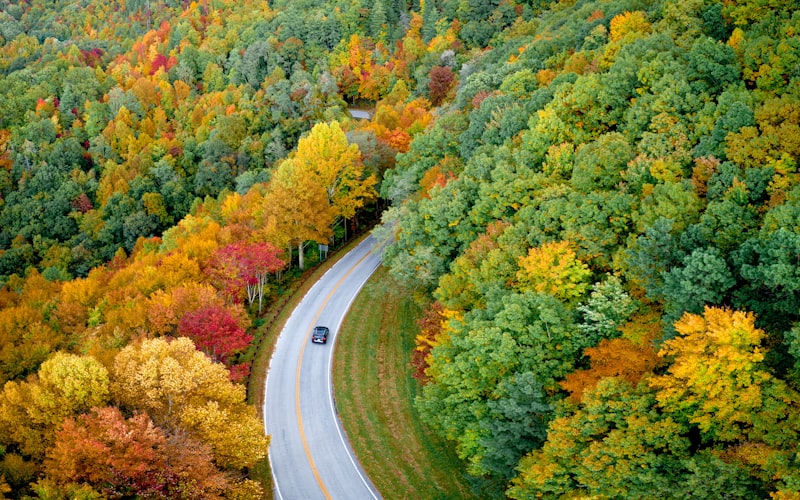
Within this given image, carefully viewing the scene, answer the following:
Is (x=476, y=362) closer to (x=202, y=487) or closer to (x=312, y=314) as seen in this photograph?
(x=202, y=487)

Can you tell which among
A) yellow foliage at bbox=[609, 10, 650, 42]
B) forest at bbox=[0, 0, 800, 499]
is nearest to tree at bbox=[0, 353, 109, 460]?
forest at bbox=[0, 0, 800, 499]

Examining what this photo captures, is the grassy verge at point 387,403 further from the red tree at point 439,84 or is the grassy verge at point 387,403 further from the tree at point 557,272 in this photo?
the red tree at point 439,84

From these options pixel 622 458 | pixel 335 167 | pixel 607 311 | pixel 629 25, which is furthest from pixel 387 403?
pixel 629 25

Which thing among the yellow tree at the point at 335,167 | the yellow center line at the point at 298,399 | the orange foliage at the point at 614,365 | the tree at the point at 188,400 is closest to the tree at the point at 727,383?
the orange foliage at the point at 614,365

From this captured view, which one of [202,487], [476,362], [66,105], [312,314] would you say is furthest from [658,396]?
[66,105]

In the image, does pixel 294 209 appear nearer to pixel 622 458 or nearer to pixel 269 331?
pixel 269 331
